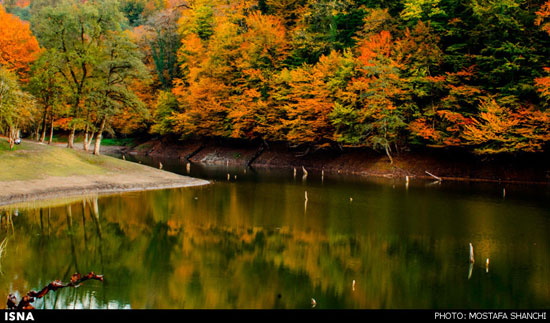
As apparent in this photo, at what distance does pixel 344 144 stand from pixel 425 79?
46.0ft

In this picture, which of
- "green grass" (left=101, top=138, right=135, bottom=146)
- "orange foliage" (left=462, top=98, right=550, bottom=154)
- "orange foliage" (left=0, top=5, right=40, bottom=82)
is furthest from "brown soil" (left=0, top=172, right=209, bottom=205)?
"green grass" (left=101, top=138, right=135, bottom=146)

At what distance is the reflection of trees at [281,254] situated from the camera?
12.9 m

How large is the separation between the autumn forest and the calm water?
13.3m

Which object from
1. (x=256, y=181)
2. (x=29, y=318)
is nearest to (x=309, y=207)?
(x=256, y=181)

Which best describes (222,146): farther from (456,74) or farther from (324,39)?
(456,74)

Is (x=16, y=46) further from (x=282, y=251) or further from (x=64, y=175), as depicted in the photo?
(x=282, y=251)

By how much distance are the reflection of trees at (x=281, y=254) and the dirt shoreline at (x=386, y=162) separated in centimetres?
1664

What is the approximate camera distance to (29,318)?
26.2 ft

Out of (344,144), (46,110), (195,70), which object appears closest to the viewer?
(46,110)

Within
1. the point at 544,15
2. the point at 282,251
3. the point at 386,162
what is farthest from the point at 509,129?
the point at 282,251

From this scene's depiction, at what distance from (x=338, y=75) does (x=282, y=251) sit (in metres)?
38.5

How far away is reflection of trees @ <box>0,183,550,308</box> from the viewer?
12.9 m

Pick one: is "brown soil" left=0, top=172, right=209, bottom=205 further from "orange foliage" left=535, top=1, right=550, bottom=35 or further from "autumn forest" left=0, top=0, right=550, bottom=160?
"orange foliage" left=535, top=1, right=550, bottom=35

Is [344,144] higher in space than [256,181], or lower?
higher
